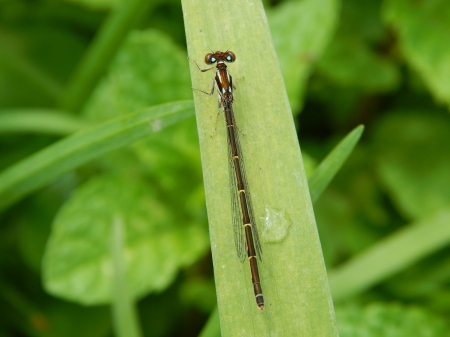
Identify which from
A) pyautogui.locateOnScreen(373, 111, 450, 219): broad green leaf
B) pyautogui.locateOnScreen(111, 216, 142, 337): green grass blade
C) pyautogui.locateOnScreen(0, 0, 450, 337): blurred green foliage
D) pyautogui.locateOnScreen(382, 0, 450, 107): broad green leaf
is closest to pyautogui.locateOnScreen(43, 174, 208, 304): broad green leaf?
pyautogui.locateOnScreen(0, 0, 450, 337): blurred green foliage

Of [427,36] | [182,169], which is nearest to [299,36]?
[427,36]

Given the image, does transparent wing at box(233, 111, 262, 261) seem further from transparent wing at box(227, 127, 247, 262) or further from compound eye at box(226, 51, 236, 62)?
compound eye at box(226, 51, 236, 62)

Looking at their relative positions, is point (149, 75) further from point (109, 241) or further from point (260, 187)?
point (260, 187)

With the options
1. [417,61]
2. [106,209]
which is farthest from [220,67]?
[417,61]

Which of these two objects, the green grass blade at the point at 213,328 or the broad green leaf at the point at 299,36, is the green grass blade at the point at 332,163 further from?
the broad green leaf at the point at 299,36

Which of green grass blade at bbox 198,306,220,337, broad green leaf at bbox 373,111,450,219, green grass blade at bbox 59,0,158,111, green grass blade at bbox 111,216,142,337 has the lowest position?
green grass blade at bbox 198,306,220,337
